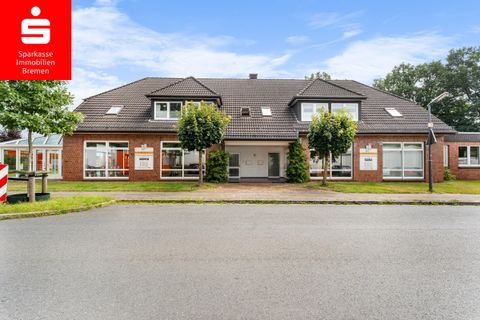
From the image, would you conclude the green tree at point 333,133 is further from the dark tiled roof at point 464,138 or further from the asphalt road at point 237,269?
the dark tiled roof at point 464,138

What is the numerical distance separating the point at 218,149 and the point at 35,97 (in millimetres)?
10673

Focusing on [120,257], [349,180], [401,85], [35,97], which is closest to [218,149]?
[349,180]

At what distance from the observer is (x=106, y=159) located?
21.3 metres

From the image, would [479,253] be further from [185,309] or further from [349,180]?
[349,180]

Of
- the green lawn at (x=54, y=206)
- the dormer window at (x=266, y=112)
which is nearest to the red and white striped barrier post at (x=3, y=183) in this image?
the green lawn at (x=54, y=206)

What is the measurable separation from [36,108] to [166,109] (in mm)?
7389

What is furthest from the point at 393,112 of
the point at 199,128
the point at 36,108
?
the point at 36,108

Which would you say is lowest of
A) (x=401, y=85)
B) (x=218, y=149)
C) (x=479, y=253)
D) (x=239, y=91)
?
(x=479, y=253)

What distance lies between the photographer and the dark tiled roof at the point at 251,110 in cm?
2127

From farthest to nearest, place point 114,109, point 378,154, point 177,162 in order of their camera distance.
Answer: point 114,109, point 378,154, point 177,162

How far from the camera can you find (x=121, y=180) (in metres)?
21.0

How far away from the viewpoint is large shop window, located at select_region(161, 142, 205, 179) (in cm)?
2136

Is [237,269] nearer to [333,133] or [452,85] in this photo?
[333,133]

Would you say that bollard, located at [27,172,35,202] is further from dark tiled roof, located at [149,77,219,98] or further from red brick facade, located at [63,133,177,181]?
dark tiled roof, located at [149,77,219,98]
